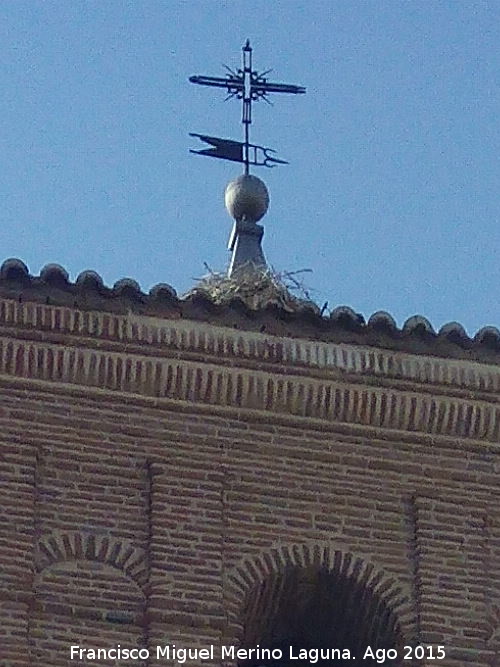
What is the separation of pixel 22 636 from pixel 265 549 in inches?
41.3

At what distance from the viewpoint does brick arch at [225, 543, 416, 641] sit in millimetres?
11133

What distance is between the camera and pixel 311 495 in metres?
11.4

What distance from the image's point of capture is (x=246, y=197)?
47.5 ft

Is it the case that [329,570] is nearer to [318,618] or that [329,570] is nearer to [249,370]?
[318,618]

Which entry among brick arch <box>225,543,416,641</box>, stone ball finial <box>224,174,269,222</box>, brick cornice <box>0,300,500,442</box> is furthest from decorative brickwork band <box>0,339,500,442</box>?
stone ball finial <box>224,174,269,222</box>

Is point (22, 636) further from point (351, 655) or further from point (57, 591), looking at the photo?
point (351, 655)

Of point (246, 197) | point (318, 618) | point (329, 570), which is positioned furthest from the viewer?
point (246, 197)

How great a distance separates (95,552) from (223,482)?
0.60 meters

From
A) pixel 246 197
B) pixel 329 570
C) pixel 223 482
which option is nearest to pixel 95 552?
pixel 223 482

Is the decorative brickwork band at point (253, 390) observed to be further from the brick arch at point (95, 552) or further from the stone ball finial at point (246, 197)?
the stone ball finial at point (246, 197)

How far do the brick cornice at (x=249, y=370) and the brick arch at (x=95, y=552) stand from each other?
68 centimetres

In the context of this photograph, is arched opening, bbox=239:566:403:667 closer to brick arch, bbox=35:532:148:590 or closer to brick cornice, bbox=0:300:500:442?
brick arch, bbox=35:532:148:590

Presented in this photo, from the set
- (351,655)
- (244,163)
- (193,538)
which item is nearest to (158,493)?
(193,538)

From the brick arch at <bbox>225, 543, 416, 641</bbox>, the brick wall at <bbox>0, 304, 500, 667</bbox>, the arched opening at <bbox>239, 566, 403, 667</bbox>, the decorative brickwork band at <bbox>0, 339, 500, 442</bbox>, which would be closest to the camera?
the brick wall at <bbox>0, 304, 500, 667</bbox>
